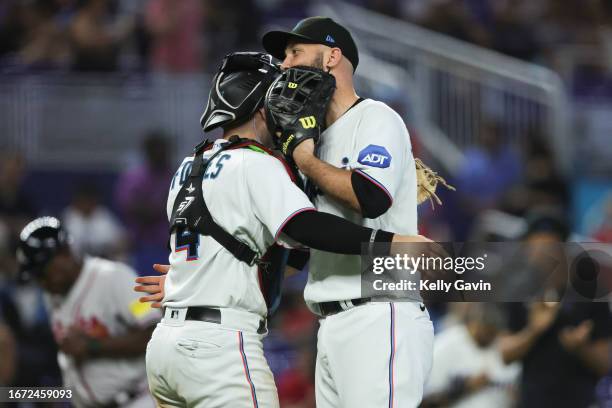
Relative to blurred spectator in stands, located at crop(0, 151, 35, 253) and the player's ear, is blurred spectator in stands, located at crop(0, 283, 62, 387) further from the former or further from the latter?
the player's ear

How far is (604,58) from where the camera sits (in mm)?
12734

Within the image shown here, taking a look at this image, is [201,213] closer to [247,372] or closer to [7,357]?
[247,372]

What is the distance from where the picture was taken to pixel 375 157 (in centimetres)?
421

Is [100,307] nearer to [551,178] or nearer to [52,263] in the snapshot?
[52,263]

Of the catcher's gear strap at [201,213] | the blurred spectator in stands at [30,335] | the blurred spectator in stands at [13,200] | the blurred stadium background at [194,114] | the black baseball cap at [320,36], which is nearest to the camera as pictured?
the catcher's gear strap at [201,213]

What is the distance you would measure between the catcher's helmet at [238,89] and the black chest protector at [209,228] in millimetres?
115

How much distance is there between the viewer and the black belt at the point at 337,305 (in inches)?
170

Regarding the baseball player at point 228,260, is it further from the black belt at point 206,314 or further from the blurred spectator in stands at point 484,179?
the blurred spectator in stands at point 484,179

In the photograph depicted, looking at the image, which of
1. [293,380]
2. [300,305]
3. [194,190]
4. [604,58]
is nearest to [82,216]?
[300,305]

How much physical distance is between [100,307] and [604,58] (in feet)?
27.3

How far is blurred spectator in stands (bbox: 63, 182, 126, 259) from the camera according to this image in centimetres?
973

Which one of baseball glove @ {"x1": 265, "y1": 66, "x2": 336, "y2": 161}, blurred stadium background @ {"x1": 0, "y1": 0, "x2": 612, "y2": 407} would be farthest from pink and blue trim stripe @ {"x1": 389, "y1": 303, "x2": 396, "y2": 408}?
blurred stadium background @ {"x1": 0, "y1": 0, "x2": 612, "y2": 407}

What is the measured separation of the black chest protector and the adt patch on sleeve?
1.03 feet

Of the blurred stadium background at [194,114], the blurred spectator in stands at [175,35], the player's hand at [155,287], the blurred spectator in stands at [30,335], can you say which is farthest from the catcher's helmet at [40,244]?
the blurred spectator in stands at [175,35]
